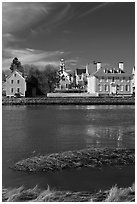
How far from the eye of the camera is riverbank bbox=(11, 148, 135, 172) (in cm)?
353

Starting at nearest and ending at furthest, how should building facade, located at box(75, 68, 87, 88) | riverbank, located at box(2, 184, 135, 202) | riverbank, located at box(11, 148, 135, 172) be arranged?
riverbank, located at box(2, 184, 135, 202)
riverbank, located at box(11, 148, 135, 172)
building facade, located at box(75, 68, 87, 88)

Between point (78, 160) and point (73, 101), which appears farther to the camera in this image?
point (73, 101)

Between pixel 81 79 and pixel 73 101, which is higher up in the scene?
pixel 81 79

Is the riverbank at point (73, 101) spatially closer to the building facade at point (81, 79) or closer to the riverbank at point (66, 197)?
the building facade at point (81, 79)

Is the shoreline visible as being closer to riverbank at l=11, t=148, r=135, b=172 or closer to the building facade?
the building facade

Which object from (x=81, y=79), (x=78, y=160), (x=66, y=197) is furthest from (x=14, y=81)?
(x=66, y=197)

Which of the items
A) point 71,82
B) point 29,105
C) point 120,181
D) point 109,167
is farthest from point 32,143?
point 29,105

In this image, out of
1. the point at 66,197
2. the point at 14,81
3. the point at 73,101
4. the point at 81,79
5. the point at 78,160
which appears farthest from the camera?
the point at 73,101

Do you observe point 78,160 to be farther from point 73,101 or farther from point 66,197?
point 73,101

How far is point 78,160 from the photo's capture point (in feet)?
12.3

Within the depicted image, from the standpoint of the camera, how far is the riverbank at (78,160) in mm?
3533

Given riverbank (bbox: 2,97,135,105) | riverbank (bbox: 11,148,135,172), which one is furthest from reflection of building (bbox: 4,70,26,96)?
riverbank (bbox: 11,148,135,172)

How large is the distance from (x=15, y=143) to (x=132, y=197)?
118 inches

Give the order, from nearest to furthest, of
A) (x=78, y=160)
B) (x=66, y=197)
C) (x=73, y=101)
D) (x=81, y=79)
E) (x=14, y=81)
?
(x=66, y=197) < (x=78, y=160) < (x=14, y=81) < (x=81, y=79) < (x=73, y=101)
